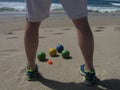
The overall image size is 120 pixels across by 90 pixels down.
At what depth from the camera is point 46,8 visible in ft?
11.0

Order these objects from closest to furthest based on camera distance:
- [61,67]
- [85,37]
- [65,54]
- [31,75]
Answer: [85,37], [31,75], [61,67], [65,54]

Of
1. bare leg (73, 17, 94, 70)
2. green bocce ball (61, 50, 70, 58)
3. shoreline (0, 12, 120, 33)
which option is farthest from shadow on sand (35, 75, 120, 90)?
shoreline (0, 12, 120, 33)

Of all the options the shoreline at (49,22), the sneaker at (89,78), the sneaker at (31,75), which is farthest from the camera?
the shoreline at (49,22)

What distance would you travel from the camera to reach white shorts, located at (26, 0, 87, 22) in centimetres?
319

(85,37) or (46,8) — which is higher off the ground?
(46,8)

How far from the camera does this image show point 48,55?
4.70 m

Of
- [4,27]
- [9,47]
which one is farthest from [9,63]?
[4,27]

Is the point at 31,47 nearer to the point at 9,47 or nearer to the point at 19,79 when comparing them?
the point at 19,79

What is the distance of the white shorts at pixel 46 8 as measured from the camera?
3189 mm

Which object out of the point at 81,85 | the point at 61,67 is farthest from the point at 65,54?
the point at 81,85

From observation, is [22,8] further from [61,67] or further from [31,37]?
[31,37]

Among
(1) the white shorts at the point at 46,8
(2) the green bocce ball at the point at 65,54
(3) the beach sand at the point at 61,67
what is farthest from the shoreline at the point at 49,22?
(1) the white shorts at the point at 46,8

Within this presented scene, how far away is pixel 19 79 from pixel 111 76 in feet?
3.58

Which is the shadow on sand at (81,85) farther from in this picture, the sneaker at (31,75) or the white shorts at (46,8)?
the white shorts at (46,8)
